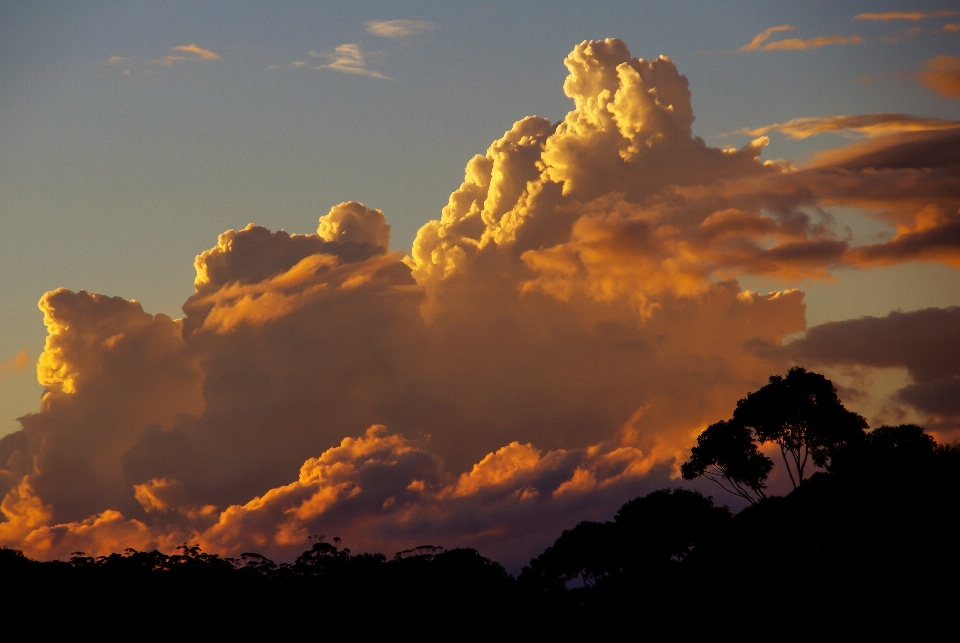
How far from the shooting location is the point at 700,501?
452ft

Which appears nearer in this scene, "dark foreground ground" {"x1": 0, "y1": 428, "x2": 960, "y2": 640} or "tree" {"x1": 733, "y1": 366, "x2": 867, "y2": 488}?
"dark foreground ground" {"x1": 0, "y1": 428, "x2": 960, "y2": 640}

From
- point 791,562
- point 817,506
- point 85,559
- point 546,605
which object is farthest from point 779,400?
point 85,559

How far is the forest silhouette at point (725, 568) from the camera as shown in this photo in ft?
228

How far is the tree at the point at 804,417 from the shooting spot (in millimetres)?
101312

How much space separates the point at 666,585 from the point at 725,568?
8.11 meters

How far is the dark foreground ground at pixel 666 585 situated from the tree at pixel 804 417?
4390mm

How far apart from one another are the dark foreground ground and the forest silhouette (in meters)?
0.18

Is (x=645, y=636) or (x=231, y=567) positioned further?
(x=231, y=567)

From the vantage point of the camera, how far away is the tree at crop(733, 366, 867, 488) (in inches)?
3989

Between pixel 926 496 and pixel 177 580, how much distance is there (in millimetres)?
62878

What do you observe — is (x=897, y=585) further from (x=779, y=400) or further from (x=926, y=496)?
(x=779, y=400)

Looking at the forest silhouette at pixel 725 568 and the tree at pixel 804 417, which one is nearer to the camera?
the forest silhouette at pixel 725 568

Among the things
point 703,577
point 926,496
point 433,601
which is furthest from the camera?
point 433,601

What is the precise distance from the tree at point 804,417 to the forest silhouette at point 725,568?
5.2 inches
